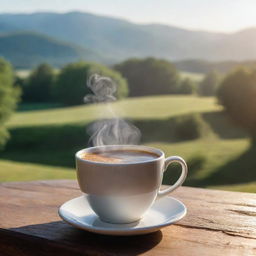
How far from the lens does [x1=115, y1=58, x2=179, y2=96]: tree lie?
13953mm

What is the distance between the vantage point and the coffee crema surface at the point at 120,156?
73 cm

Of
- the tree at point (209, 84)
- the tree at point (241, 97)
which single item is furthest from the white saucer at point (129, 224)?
the tree at point (209, 84)

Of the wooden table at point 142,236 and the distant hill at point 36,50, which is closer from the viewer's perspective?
the wooden table at point 142,236

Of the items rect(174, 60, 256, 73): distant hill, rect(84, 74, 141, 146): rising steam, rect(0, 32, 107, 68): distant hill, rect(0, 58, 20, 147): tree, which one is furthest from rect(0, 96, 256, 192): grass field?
rect(84, 74, 141, 146): rising steam

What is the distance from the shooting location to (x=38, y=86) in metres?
14.5

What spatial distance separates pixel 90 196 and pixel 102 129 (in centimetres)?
20

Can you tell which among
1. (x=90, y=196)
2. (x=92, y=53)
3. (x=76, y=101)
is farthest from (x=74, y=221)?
(x=92, y=53)

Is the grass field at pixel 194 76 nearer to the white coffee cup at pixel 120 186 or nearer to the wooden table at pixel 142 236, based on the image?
the wooden table at pixel 142 236

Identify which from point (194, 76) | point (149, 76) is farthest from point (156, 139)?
point (194, 76)

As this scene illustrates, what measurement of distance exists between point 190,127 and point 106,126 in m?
12.5

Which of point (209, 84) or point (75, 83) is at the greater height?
point (209, 84)

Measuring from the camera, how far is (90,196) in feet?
2.34

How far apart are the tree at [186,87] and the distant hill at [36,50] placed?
345 centimetres

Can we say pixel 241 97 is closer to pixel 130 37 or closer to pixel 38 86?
pixel 130 37
